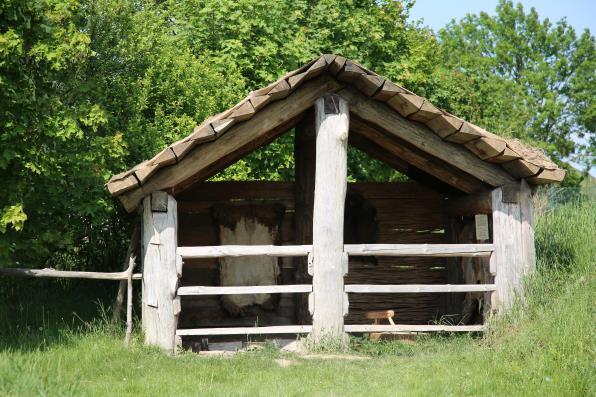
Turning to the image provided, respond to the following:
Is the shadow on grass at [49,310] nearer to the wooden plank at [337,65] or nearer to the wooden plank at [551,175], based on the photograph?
the wooden plank at [337,65]

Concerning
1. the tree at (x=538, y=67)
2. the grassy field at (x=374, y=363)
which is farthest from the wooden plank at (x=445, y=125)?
the tree at (x=538, y=67)

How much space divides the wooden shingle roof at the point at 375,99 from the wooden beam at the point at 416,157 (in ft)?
1.63

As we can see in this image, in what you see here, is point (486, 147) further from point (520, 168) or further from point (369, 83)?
point (369, 83)

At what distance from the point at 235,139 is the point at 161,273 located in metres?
1.74

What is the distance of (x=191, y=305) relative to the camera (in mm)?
11430

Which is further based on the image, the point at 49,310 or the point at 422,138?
the point at 49,310

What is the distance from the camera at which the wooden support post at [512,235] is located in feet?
31.8

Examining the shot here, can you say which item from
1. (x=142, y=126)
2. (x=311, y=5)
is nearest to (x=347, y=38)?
(x=311, y=5)

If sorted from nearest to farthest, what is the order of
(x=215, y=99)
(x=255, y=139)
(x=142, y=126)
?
(x=255, y=139) → (x=142, y=126) → (x=215, y=99)

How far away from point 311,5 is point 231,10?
3.48 m

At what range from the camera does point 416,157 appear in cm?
1002

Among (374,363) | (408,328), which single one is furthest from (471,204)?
(374,363)

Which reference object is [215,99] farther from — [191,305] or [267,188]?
[191,305]

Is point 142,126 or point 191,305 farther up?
point 142,126
